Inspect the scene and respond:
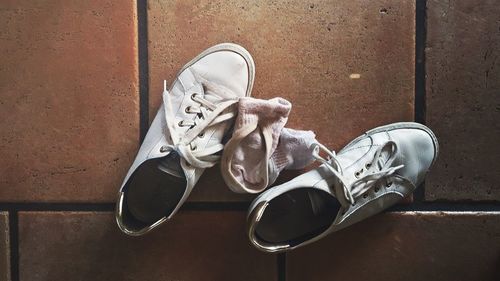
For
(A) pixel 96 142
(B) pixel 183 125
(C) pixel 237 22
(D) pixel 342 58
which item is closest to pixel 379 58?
(D) pixel 342 58

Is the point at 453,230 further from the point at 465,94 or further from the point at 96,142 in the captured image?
the point at 96,142

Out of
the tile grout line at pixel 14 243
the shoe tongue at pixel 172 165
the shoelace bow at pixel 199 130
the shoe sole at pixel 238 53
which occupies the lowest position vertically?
the tile grout line at pixel 14 243

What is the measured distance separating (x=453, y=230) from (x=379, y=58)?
382 millimetres

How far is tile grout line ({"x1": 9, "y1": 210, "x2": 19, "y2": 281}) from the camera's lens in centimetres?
87

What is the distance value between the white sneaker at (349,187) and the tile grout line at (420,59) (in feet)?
0.13

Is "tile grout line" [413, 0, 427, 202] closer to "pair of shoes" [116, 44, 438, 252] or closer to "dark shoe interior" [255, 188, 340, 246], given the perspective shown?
"pair of shoes" [116, 44, 438, 252]

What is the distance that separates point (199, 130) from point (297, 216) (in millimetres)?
251

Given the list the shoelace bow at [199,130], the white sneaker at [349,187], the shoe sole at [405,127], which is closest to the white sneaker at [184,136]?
the shoelace bow at [199,130]

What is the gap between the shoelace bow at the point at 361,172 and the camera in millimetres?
776

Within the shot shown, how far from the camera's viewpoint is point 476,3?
2.77 ft

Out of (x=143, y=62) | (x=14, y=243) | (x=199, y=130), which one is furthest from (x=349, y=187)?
(x=14, y=243)

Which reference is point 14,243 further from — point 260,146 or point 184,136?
point 260,146

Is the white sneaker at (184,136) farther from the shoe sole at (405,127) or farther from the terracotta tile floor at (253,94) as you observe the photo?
the shoe sole at (405,127)

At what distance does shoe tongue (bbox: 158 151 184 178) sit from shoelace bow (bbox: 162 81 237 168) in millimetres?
31
